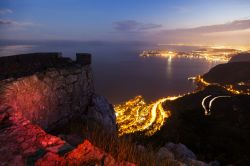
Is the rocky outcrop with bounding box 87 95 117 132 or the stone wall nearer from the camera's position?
the stone wall

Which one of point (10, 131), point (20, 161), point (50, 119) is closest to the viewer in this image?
point (20, 161)

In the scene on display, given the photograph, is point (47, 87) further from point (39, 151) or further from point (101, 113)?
point (39, 151)

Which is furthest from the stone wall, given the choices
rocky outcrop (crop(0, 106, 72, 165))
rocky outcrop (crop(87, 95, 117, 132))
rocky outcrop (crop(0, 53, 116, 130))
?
rocky outcrop (crop(0, 106, 72, 165))

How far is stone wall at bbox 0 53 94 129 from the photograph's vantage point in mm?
5086

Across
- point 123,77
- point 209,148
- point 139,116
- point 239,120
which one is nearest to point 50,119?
point 209,148

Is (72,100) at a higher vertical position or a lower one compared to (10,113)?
lower

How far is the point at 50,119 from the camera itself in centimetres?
612

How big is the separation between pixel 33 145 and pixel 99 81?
99.9 meters

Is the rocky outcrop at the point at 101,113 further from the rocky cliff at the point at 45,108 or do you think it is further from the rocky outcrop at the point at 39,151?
the rocky outcrop at the point at 39,151

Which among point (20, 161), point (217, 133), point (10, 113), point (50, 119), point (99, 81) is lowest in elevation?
point (99, 81)

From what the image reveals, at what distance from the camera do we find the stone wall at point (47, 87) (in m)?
5.09

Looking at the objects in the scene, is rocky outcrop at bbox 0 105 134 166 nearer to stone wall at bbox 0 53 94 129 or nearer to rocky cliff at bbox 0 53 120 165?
rocky cliff at bbox 0 53 120 165

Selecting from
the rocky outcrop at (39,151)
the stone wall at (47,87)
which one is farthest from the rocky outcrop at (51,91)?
the rocky outcrop at (39,151)

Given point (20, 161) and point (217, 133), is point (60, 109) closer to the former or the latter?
point (20, 161)
